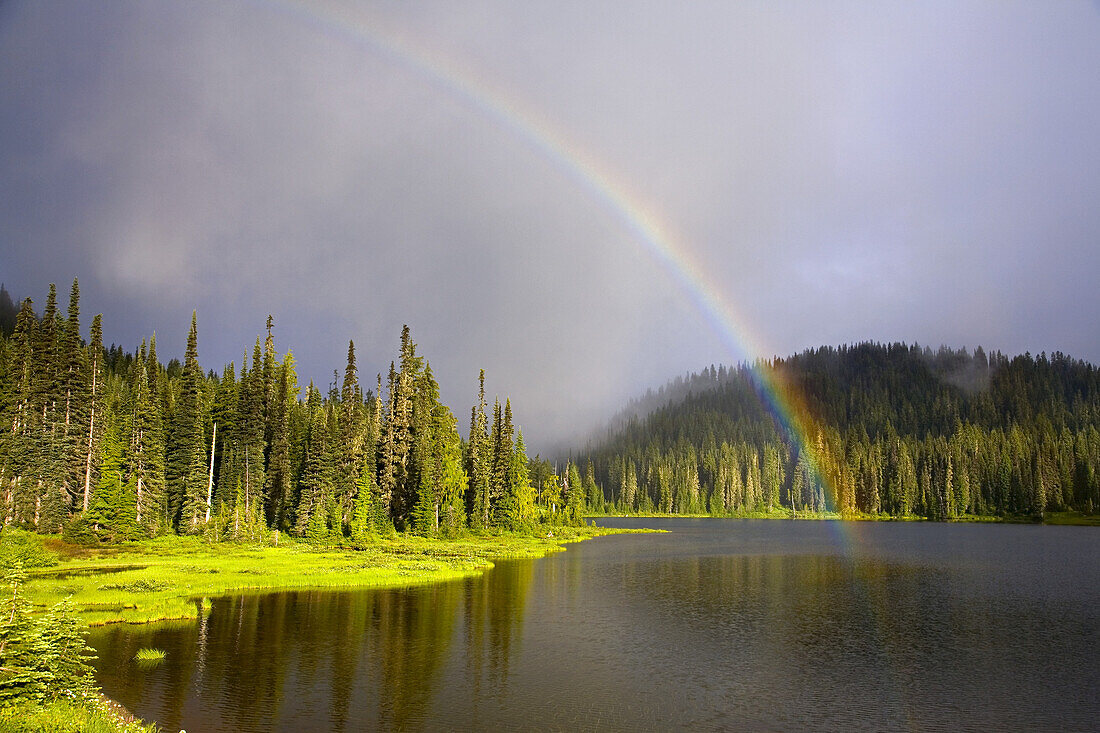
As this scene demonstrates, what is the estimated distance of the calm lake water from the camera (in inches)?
1131

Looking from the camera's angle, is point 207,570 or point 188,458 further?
point 188,458

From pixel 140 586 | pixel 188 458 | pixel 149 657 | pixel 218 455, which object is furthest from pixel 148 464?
pixel 149 657

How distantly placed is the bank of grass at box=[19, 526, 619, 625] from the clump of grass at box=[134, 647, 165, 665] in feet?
12.7

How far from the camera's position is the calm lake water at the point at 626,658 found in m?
28.7

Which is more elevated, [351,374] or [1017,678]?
[351,374]

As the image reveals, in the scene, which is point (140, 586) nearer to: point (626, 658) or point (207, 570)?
point (207, 570)

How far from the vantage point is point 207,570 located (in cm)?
6350

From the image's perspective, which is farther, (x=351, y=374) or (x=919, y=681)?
(x=351, y=374)

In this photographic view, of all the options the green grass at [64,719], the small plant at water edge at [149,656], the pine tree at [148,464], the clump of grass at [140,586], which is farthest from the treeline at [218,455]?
the green grass at [64,719]

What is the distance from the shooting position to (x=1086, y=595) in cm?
6275

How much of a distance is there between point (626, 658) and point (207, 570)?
144ft

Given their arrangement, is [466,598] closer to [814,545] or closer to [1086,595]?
[1086,595]

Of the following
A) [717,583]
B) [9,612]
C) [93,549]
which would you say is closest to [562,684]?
[9,612]

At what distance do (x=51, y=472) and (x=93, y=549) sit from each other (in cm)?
1615
